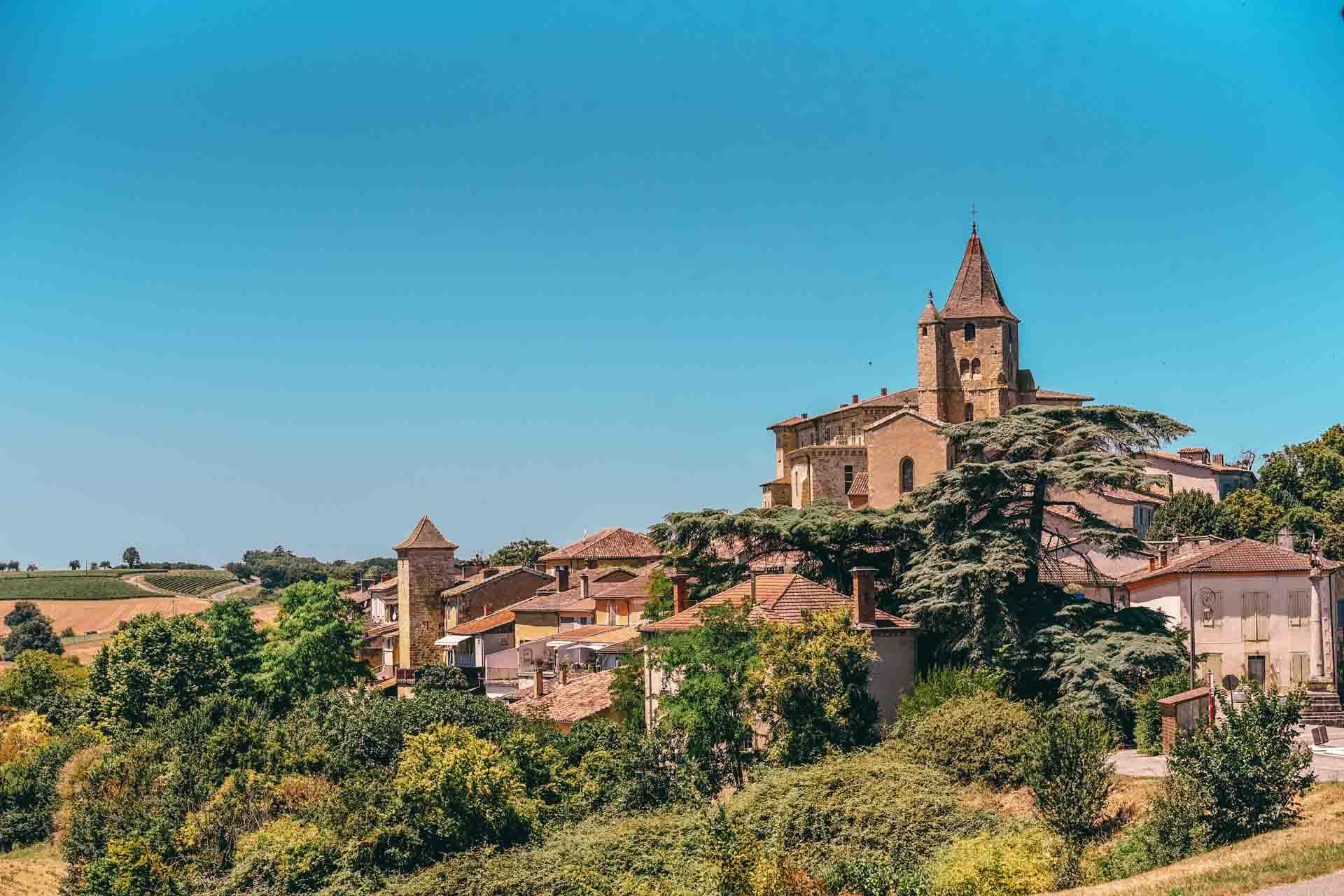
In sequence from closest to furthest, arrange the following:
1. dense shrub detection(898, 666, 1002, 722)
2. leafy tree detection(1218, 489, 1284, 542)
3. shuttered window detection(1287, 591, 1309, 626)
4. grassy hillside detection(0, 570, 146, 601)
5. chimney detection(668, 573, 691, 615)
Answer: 1. dense shrub detection(898, 666, 1002, 722)
2. shuttered window detection(1287, 591, 1309, 626)
3. chimney detection(668, 573, 691, 615)
4. leafy tree detection(1218, 489, 1284, 542)
5. grassy hillside detection(0, 570, 146, 601)

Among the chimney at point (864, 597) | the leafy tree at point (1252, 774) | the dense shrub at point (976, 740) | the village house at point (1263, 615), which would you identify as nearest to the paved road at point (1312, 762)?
the dense shrub at point (976, 740)

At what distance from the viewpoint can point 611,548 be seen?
228 ft

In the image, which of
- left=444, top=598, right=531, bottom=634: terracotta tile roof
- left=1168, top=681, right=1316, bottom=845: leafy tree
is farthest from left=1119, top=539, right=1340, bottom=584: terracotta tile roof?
left=444, top=598, right=531, bottom=634: terracotta tile roof

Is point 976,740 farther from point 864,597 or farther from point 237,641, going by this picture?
point 237,641

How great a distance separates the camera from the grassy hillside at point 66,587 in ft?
446

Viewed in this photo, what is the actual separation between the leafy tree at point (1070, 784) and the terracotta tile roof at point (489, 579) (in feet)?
143

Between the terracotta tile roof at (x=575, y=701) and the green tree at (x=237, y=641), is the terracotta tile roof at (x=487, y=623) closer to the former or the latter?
the green tree at (x=237, y=641)

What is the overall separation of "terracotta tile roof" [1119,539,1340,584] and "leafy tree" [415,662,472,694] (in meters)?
25.7

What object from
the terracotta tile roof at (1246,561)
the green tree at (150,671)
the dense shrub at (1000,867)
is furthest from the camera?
the green tree at (150,671)

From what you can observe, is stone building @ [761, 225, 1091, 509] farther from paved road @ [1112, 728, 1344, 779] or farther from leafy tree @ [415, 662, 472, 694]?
paved road @ [1112, 728, 1344, 779]

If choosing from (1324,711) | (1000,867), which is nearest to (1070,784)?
(1000,867)

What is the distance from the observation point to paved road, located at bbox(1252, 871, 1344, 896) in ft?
56.9

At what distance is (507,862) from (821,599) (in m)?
11.1

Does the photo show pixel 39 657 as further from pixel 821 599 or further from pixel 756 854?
pixel 756 854
